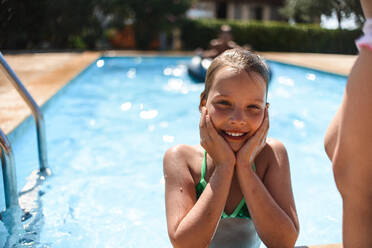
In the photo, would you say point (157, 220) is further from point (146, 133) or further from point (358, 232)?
point (146, 133)

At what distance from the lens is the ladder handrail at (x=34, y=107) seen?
2.80 metres

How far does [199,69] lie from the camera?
10.0 m

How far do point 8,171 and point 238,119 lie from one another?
1697 mm

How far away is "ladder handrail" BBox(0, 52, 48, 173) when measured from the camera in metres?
2.80

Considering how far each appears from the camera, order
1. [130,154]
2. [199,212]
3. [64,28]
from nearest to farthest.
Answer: [199,212]
[130,154]
[64,28]

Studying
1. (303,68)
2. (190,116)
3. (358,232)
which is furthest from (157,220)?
(303,68)

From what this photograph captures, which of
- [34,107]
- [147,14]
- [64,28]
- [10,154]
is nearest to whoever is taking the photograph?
[10,154]

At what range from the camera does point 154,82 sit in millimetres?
11148

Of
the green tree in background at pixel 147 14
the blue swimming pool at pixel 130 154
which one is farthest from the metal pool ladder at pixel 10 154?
the green tree in background at pixel 147 14

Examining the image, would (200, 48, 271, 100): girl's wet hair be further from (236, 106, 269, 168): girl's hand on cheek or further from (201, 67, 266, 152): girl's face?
(236, 106, 269, 168): girl's hand on cheek

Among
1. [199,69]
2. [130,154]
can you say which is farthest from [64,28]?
[130,154]

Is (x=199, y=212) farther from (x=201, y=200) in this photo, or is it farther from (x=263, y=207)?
(x=263, y=207)

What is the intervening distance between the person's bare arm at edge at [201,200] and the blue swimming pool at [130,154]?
1.45m

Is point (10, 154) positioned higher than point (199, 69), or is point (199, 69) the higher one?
point (10, 154)
